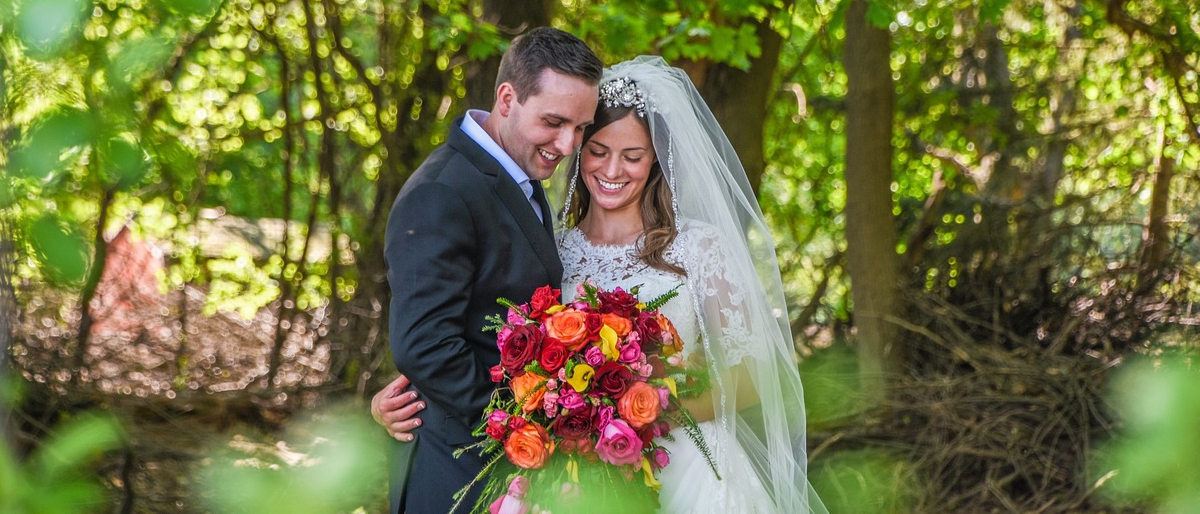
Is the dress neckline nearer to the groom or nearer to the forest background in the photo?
the groom

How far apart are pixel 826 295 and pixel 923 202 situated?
3.47ft

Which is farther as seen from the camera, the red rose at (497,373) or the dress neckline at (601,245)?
the dress neckline at (601,245)

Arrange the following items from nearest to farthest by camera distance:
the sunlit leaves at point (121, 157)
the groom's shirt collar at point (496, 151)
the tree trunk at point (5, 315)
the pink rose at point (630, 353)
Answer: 1. the sunlit leaves at point (121, 157)
2. the tree trunk at point (5, 315)
3. the pink rose at point (630, 353)
4. the groom's shirt collar at point (496, 151)

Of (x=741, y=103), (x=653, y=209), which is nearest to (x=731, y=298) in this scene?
(x=653, y=209)

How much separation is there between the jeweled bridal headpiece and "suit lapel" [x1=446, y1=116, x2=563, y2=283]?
0.47 m

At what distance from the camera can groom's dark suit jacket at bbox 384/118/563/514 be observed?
243 cm

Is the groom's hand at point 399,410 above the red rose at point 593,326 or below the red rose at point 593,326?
below

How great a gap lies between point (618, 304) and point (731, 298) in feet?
2.09

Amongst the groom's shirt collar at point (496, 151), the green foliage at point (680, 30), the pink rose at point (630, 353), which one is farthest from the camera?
the green foliage at point (680, 30)

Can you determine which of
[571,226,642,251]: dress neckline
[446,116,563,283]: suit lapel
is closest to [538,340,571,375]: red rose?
[446,116,563,283]: suit lapel

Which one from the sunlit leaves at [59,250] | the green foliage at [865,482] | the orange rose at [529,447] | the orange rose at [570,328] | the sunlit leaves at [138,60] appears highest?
the sunlit leaves at [138,60]

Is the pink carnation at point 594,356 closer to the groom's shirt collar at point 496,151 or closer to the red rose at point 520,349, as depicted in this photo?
the red rose at point 520,349

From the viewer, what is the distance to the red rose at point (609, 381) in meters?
2.29

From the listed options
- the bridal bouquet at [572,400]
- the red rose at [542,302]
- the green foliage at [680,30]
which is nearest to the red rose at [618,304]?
the bridal bouquet at [572,400]
